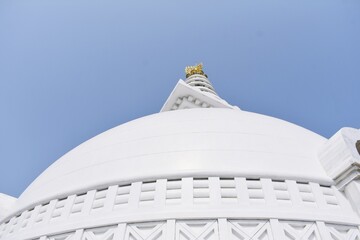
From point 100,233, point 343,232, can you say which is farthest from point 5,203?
point 343,232

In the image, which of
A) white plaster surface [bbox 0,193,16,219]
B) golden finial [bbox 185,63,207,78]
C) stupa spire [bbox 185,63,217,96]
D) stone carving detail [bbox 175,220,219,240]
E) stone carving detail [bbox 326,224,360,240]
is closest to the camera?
stone carving detail [bbox 175,220,219,240]

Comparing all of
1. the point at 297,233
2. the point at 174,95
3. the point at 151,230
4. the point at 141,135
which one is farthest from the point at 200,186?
the point at 174,95

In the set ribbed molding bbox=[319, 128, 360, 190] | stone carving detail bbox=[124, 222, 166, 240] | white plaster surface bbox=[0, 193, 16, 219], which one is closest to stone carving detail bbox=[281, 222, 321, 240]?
ribbed molding bbox=[319, 128, 360, 190]

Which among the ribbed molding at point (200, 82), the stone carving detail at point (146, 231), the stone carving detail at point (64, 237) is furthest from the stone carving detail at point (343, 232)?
the ribbed molding at point (200, 82)

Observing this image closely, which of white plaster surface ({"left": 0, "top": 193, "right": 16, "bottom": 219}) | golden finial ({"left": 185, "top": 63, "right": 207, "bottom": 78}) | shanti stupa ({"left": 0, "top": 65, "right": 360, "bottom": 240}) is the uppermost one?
golden finial ({"left": 185, "top": 63, "right": 207, "bottom": 78})

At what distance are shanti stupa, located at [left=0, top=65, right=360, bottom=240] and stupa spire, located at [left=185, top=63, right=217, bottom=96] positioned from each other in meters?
12.4

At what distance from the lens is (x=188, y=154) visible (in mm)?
7312

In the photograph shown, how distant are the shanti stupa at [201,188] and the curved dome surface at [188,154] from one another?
0.02 meters

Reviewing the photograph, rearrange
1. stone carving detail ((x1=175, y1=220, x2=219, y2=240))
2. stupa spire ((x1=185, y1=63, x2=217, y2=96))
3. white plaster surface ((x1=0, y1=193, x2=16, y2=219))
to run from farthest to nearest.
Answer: stupa spire ((x1=185, y1=63, x2=217, y2=96)), white plaster surface ((x1=0, y1=193, x2=16, y2=219)), stone carving detail ((x1=175, y1=220, x2=219, y2=240))

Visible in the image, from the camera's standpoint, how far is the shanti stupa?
595 centimetres

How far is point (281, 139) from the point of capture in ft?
26.7

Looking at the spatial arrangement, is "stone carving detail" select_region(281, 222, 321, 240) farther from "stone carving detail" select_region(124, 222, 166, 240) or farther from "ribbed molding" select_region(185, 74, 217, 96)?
"ribbed molding" select_region(185, 74, 217, 96)

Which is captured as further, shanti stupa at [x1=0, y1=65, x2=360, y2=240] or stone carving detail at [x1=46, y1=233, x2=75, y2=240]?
stone carving detail at [x1=46, y1=233, x2=75, y2=240]

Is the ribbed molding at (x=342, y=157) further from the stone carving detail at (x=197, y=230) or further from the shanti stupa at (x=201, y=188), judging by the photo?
the stone carving detail at (x=197, y=230)
